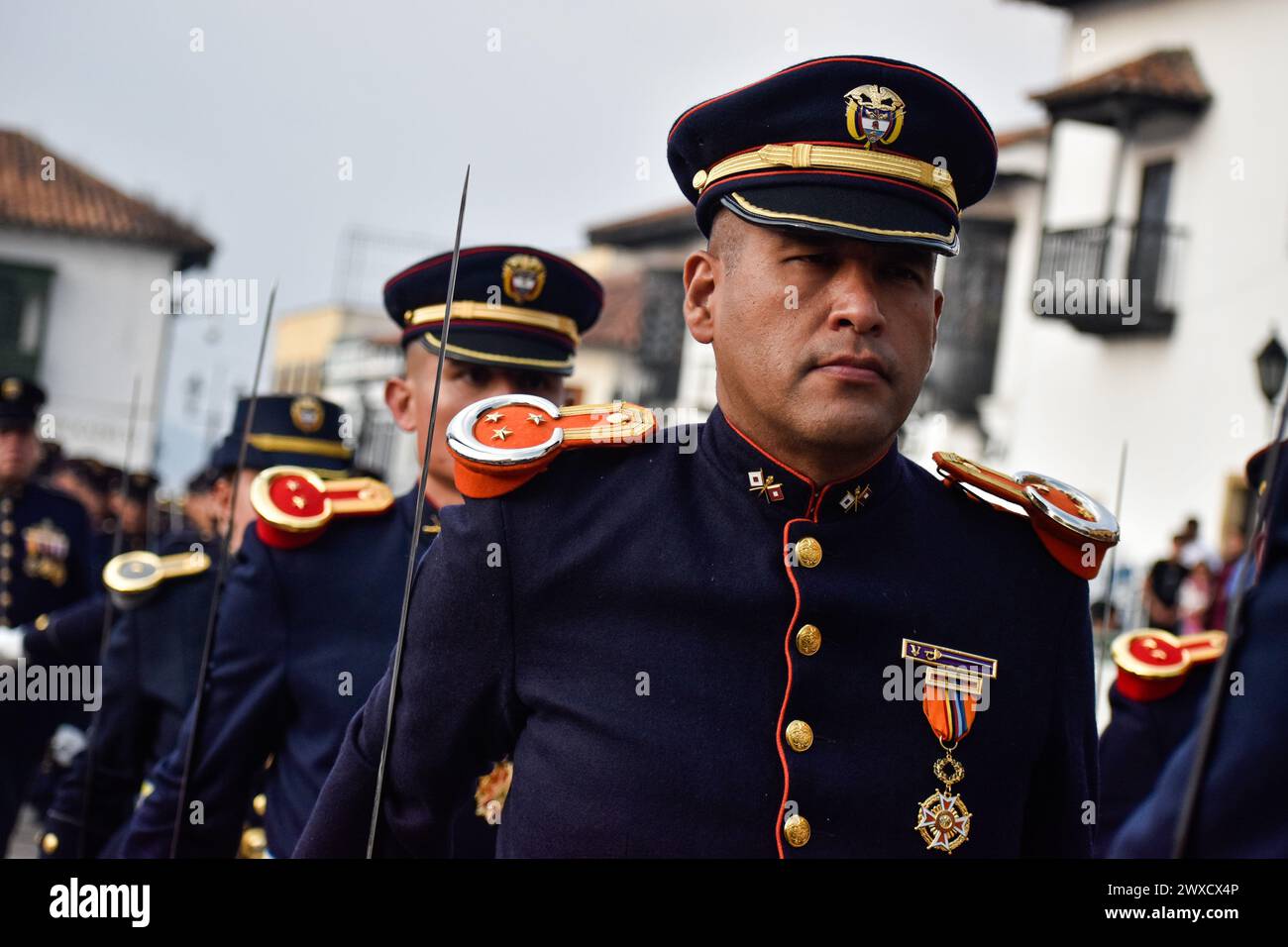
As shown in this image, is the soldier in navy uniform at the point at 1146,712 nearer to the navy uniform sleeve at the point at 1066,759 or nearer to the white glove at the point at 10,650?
the navy uniform sleeve at the point at 1066,759

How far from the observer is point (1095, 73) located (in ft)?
68.3

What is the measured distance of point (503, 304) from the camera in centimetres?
432

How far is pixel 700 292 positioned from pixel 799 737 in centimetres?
65

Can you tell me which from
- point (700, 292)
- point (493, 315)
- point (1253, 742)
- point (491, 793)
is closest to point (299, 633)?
point (491, 793)

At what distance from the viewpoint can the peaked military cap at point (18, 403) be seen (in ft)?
25.3

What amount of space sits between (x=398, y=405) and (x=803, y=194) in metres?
2.00

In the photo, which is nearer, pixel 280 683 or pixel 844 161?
pixel 844 161

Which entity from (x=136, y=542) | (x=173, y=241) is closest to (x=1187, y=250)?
(x=136, y=542)

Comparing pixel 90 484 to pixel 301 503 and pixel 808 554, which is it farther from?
pixel 808 554

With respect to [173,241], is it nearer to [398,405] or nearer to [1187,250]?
[1187,250]

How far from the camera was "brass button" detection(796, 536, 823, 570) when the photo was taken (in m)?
2.56

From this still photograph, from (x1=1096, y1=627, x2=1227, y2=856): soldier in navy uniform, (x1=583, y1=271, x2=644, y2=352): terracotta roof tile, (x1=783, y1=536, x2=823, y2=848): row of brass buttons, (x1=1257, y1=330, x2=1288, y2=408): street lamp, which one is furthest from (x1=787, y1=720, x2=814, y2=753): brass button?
(x1=583, y1=271, x2=644, y2=352): terracotta roof tile

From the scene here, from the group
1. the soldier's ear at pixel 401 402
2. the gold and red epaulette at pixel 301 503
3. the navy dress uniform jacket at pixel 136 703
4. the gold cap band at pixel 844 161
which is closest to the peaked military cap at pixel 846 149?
the gold cap band at pixel 844 161

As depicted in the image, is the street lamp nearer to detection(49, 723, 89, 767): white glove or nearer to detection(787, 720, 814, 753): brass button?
detection(49, 723, 89, 767): white glove
